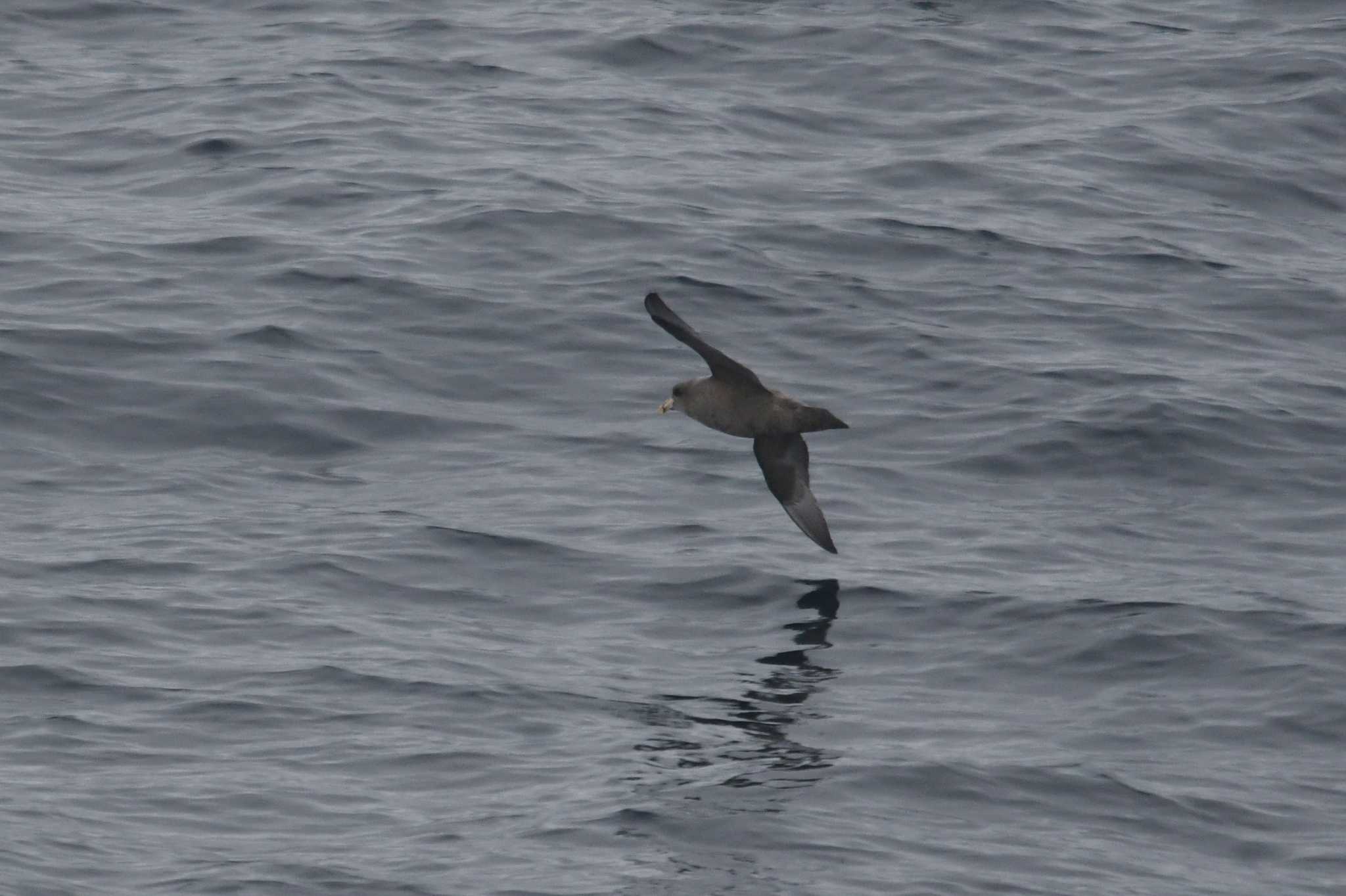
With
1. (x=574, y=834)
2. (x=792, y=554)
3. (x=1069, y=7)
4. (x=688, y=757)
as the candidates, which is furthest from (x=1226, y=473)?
(x=1069, y=7)

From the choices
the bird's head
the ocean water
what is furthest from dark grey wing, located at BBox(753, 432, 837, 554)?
the bird's head

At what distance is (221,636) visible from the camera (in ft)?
38.3

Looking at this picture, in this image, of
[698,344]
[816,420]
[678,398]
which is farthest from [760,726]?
[678,398]

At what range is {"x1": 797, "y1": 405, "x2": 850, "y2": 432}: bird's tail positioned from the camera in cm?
1237

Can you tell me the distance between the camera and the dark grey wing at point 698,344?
11.7 m

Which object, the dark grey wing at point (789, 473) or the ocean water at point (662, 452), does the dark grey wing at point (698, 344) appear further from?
the ocean water at point (662, 452)

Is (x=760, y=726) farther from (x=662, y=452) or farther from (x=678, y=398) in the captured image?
(x=662, y=452)

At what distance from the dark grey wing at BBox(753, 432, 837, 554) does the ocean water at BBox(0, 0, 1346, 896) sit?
328mm

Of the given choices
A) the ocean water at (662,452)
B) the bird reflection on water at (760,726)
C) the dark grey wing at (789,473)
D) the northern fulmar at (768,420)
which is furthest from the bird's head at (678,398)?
the bird reflection on water at (760,726)

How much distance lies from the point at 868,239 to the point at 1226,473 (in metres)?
4.24

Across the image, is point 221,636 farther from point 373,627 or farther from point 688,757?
point 688,757

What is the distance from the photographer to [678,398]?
41.9 feet

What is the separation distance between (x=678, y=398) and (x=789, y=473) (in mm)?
815

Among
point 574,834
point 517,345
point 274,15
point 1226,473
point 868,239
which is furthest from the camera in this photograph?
point 274,15
